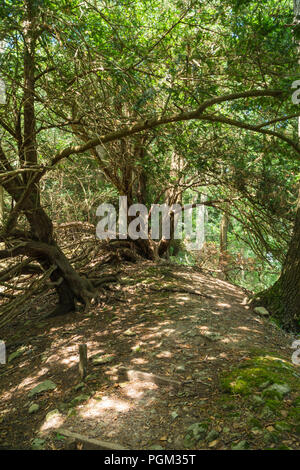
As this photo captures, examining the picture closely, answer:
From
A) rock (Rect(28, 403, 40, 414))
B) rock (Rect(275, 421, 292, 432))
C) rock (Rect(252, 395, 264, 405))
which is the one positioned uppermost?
rock (Rect(252, 395, 264, 405))

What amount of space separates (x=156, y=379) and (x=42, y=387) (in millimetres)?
1373

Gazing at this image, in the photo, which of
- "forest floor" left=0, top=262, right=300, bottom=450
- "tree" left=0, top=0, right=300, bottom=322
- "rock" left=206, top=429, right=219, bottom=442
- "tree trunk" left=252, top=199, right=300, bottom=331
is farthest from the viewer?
"tree trunk" left=252, top=199, right=300, bottom=331

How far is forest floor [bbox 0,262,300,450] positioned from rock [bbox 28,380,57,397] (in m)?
0.02

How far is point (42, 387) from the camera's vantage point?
12.0ft

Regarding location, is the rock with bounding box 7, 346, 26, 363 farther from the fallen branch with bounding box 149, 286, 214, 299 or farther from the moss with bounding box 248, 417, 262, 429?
the moss with bounding box 248, 417, 262, 429

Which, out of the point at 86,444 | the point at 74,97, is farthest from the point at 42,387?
the point at 74,97

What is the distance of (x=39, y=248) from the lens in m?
5.42

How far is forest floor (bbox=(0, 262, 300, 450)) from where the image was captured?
268 cm

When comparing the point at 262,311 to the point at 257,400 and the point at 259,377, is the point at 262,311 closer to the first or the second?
the point at 259,377

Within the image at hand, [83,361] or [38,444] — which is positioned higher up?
[83,361]

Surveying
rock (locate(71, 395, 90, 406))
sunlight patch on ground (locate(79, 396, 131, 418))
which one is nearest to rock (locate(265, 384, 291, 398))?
sunlight patch on ground (locate(79, 396, 131, 418))

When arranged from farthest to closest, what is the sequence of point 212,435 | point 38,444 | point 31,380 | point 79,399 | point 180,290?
1. point 180,290
2. point 31,380
3. point 79,399
4. point 38,444
5. point 212,435

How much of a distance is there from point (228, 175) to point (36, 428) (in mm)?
5454

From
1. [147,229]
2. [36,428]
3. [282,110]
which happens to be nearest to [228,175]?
[282,110]
